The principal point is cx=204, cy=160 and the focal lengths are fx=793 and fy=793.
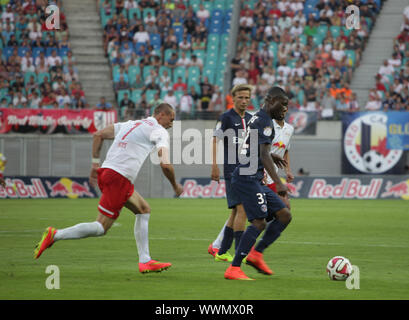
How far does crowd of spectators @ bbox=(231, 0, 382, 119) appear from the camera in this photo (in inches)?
1273

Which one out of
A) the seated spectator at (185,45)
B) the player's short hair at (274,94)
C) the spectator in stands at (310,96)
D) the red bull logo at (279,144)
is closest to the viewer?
the player's short hair at (274,94)

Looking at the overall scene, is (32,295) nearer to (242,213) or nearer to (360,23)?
(242,213)

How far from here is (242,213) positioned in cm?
1145

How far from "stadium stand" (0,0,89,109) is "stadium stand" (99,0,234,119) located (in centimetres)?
199

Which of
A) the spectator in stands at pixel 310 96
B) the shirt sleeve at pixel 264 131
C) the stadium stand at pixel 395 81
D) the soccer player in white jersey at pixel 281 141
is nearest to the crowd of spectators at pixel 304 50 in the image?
the spectator in stands at pixel 310 96

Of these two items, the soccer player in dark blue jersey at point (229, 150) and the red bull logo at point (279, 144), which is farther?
the red bull logo at point (279, 144)

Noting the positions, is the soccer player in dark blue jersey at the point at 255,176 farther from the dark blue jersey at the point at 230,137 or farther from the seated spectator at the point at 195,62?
the seated spectator at the point at 195,62

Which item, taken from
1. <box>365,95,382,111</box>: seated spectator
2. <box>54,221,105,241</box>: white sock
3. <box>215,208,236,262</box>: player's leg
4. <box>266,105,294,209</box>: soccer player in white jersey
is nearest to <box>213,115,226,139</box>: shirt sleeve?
<box>266,105,294,209</box>: soccer player in white jersey

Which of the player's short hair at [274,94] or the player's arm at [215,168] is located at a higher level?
the player's short hair at [274,94]

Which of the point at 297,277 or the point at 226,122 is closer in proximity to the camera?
the point at 297,277

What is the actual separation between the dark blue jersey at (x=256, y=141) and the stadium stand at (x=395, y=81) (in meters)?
22.7

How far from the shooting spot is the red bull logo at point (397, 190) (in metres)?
30.7
